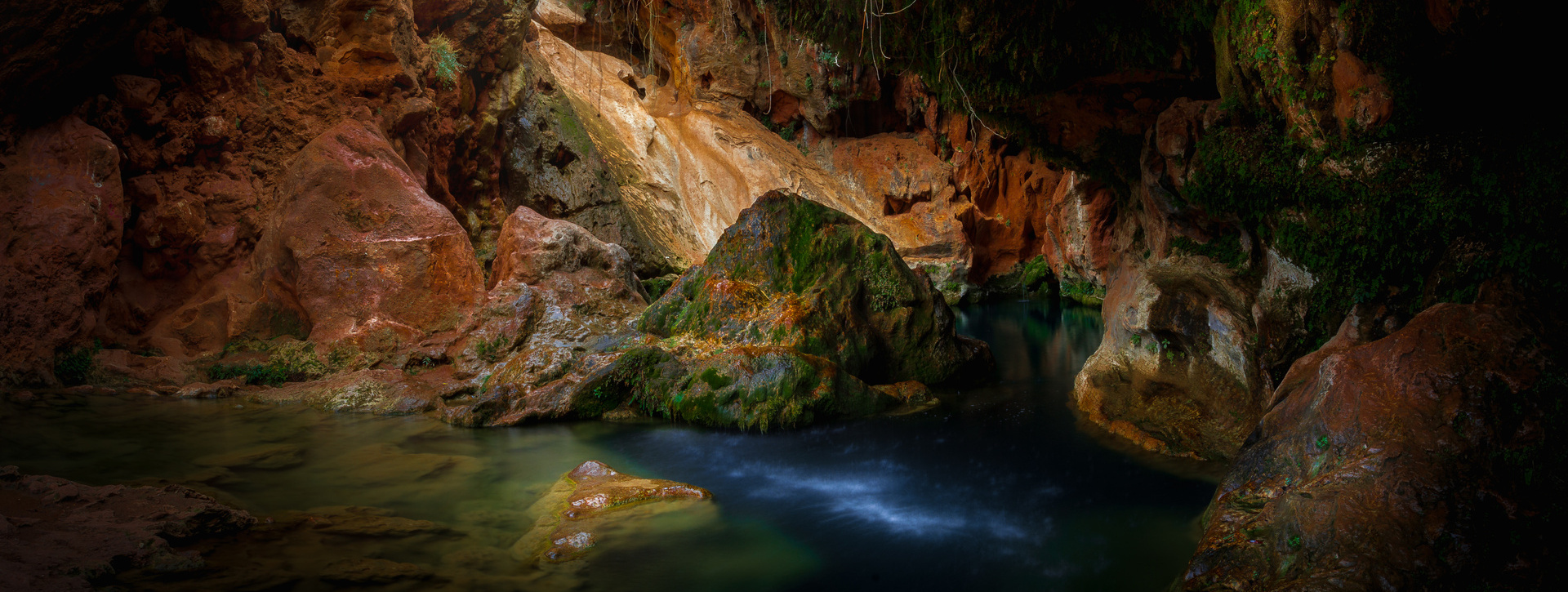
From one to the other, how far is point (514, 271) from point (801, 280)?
13.2 ft

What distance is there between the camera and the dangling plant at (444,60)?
13508mm

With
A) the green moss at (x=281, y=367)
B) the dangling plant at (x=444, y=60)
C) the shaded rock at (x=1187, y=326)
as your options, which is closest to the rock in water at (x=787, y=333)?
the shaded rock at (x=1187, y=326)

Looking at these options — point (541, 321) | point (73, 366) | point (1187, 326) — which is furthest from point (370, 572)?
point (1187, 326)

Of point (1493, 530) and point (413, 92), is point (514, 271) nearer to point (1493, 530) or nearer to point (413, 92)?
point (413, 92)

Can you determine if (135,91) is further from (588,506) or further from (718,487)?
(718,487)

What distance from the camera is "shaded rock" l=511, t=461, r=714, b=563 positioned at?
15.5 feet

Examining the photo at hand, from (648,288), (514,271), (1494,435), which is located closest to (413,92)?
(514,271)

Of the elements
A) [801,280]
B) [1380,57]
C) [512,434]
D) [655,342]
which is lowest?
[512,434]

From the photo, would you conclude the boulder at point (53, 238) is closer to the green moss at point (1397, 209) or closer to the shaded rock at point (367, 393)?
the shaded rock at point (367, 393)

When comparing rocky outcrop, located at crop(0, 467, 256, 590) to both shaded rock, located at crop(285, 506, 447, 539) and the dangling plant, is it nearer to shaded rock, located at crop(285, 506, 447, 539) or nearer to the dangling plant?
shaded rock, located at crop(285, 506, 447, 539)

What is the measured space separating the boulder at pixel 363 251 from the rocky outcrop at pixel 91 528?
5421 millimetres

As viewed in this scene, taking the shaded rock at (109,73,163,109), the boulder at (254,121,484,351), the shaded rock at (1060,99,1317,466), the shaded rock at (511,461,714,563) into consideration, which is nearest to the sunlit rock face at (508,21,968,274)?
the boulder at (254,121,484,351)

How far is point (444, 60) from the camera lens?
1360 centimetres

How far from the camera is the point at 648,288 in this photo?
1805 centimetres
